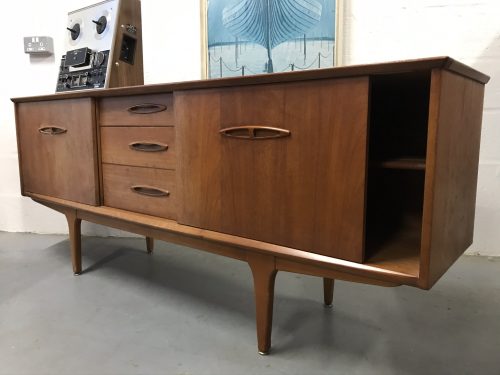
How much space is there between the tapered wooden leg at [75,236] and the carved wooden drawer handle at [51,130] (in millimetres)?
334

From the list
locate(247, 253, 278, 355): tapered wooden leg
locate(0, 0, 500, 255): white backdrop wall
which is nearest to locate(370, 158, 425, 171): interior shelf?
locate(247, 253, 278, 355): tapered wooden leg

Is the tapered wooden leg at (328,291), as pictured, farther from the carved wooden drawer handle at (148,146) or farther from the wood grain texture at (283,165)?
the carved wooden drawer handle at (148,146)

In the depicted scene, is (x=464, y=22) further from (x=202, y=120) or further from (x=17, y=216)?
(x=17, y=216)

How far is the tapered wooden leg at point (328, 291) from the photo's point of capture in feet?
4.62

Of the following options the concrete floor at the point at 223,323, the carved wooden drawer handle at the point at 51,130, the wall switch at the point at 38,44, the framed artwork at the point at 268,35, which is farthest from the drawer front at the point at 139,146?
the wall switch at the point at 38,44

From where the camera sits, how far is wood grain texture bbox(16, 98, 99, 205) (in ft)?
4.90

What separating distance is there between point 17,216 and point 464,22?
8.99ft

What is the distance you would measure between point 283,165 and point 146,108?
57 cm

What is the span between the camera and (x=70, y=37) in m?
1.84

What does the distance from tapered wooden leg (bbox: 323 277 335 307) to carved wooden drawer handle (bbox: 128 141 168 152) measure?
732 millimetres

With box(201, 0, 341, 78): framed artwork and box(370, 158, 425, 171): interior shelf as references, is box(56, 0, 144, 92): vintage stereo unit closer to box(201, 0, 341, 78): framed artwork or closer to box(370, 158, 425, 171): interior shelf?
box(201, 0, 341, 78): framed artwork

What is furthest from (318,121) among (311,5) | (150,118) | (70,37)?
(70,37)

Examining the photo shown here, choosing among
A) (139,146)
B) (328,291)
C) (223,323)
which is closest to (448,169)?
(328,291)

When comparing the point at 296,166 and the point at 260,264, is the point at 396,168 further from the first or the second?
the point at 260,264
